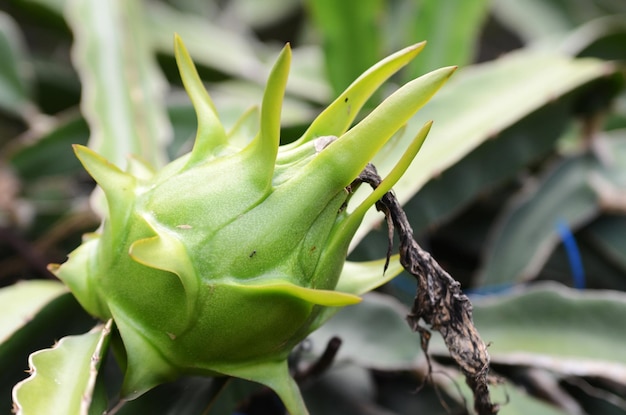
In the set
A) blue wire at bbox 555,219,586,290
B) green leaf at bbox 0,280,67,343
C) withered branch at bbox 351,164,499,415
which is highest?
withered branch at bbox 351,164,499,415

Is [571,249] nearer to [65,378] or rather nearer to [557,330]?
[557,330]

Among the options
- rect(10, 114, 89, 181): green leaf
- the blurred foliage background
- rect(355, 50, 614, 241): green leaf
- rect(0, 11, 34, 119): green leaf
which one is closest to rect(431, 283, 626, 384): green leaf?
the blurred foliage background

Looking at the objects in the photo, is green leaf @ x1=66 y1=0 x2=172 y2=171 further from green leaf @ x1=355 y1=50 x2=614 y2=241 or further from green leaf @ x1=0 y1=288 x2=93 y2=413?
green leaf @ x1=355 y1=50 x2=614 y2=241

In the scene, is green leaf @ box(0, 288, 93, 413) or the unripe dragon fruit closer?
the unripe dragon fruit

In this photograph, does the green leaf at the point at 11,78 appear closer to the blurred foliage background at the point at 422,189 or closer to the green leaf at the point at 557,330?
the blurred foliage background at the point at 422,189

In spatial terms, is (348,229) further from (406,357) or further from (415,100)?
(406,357)

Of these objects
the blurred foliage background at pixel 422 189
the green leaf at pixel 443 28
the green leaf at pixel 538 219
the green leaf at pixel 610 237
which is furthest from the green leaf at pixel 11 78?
the green leaf at pixel 610 237
